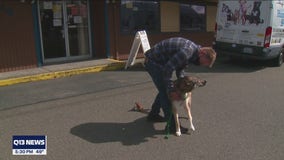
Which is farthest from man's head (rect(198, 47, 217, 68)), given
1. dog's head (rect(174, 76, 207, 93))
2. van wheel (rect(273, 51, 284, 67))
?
van wheel (rect(273, 51, 284, 67))

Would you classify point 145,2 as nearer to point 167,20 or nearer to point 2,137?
point 167,20

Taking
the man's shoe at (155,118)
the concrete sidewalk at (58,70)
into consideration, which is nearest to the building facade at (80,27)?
the concrete sidewalk at (58,70)

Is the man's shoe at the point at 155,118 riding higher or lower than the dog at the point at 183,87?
lower

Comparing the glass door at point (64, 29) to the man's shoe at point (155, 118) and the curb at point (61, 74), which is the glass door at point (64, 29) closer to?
the curb at point (61, 74)

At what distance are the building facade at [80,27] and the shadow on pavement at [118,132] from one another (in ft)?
16.2

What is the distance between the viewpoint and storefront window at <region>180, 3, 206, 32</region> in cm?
1267

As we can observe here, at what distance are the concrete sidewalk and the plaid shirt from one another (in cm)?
477

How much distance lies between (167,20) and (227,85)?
4893mm

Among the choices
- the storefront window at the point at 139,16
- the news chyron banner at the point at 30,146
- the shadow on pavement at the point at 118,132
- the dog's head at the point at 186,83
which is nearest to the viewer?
the news chyron banner at the point at 30,146

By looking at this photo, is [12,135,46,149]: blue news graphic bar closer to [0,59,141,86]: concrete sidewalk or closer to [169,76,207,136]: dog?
[169,76,207,136]: dog

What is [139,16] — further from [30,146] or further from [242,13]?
[30,146]

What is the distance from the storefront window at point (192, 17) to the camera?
1267 centimetres

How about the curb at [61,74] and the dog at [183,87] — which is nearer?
the dog at [183,87]

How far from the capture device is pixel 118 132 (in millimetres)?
5059
